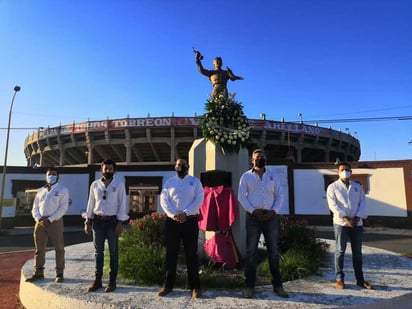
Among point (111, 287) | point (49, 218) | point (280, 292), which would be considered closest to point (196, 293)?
point (280, 292)

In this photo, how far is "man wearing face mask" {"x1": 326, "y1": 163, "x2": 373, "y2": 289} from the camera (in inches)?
203

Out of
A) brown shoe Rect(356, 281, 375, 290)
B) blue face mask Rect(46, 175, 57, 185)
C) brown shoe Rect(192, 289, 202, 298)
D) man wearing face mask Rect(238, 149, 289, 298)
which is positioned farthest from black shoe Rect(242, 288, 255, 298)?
blue face mask Rect(46, 175, 57, 185)

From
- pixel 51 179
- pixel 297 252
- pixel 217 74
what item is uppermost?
pixel 217 74

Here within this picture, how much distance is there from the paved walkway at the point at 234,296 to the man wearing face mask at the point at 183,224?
26 centimetres

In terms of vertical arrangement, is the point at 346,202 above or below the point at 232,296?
above

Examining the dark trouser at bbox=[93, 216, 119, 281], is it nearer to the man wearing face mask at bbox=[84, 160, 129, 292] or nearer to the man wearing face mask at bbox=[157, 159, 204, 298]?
the man wearing face mask at bbox=[84, 160, 129, 292]

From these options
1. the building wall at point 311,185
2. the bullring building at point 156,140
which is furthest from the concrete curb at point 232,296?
the bullring building at point 156,140

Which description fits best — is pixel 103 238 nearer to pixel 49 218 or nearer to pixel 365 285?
pixel 49 218

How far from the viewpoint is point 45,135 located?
4347cm

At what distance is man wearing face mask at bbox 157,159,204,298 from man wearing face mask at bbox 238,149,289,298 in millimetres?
683

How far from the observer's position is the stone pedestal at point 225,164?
6.95 metres

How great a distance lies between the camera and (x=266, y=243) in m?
4.83

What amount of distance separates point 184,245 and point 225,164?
2.67 metres

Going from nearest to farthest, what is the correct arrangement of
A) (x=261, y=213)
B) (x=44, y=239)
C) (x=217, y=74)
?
(x=261, y=213)
(x=44, y=239)
(x=217, y=74)
